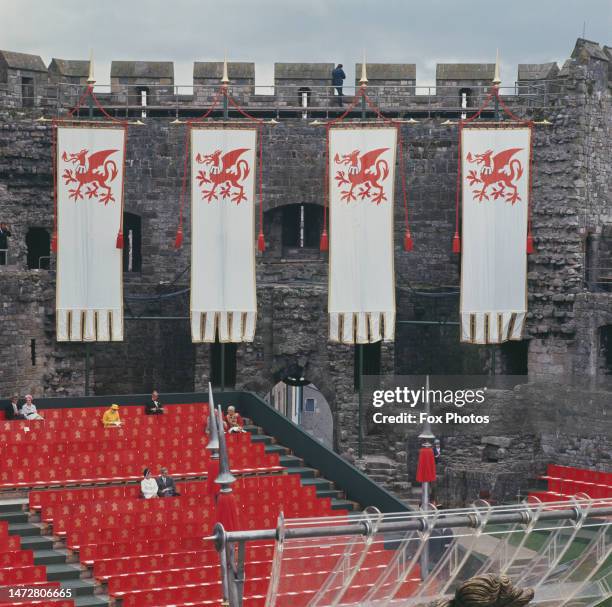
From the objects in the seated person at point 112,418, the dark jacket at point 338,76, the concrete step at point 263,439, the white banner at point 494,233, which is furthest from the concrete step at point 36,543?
the dark jacket at point 338,76

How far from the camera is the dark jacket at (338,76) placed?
3712 centimetres

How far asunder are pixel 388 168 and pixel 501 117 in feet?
16.9

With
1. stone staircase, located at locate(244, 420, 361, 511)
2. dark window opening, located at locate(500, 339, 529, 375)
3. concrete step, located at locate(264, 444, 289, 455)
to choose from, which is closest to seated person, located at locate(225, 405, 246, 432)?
stone staircase, located at locate(244, 420, 361, 511)

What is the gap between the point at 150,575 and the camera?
2223cm

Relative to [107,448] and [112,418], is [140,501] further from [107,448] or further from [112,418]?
[112,418]

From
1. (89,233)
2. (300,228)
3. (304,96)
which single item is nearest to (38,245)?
(89,233)

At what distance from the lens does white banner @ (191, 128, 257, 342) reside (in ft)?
108

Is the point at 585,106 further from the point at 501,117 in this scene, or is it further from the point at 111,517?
the point at 111,517

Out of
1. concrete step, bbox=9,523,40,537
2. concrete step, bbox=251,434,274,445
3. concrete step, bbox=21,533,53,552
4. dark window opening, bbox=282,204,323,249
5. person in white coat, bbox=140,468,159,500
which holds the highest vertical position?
dark window opening, bbox=282,204,323,249

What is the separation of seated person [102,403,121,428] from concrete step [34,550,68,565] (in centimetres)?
559

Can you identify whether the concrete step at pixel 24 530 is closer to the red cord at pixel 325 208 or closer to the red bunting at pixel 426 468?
the red bunting at pixel 426 468

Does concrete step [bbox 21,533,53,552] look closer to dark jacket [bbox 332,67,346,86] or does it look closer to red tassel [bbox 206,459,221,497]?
red tassel [bbox 206,459,221,497]

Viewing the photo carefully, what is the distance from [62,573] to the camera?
2294cm

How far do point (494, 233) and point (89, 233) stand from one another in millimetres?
8953
